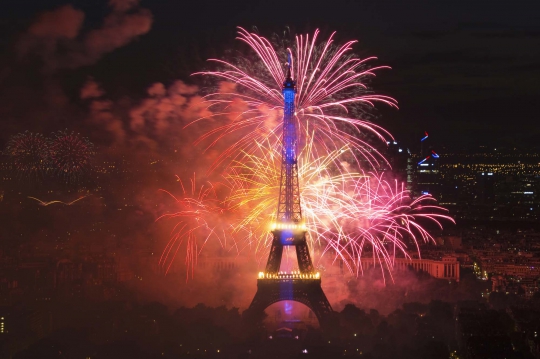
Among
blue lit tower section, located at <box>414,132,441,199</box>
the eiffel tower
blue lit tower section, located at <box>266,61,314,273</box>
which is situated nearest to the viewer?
blue lit tower section, located at <box>266,61,314,273</box>

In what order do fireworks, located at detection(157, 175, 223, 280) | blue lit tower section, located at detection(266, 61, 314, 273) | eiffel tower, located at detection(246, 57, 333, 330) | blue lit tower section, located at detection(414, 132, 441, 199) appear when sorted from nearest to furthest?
blue lit tower section, located at detection(266, 61, 314, 273), eiffel tower, located at detection(246, 57, 333, 330), fireworks, located at detection(157, 175, 223, 280), blue lit tower section, located at detection(414, 132, 441, 199)

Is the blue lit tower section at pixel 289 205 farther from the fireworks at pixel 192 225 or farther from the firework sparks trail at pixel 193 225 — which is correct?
the fireworks at pixel 192 225

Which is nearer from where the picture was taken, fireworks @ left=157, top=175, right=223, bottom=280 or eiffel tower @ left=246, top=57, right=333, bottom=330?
eiffel tower @ left=246, top=57, right=333, bottom=330

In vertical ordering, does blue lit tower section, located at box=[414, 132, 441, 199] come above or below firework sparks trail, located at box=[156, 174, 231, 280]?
above

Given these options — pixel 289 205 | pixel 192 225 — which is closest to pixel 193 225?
pixel 192 225

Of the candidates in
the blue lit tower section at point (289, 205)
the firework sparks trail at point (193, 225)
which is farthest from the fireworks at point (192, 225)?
the blue lit tower section at point (289, 205)

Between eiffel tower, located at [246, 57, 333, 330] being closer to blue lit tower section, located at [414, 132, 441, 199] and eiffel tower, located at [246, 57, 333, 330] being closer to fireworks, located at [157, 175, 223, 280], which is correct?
fireworks, located at [157, 175, 223, 280]

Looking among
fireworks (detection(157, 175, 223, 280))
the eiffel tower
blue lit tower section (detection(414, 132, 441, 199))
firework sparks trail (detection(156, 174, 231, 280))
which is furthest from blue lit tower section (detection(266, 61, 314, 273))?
blue lit tower section (detection(414, 132, 441, 199))
